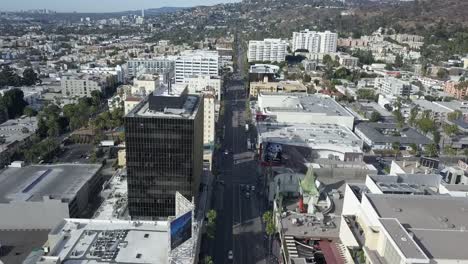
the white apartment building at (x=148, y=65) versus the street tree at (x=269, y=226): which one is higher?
the white apartment building at (x=148, y=65)

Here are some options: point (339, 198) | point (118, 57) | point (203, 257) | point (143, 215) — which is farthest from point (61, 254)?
point (118, 57)

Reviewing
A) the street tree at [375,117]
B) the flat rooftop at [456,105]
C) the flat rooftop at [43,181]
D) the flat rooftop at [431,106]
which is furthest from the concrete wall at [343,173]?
the flat rooftop at [456,105]

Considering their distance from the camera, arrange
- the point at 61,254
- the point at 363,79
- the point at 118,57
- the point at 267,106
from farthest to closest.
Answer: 1. the point at 118,57
2. the point at 363,79
3. the point at 267,106
4. the point at 61,254

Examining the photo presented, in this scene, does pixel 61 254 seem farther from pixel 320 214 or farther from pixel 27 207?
pixel 320 214

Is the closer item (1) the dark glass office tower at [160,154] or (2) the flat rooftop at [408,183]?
(1) the dark glass office tower at [160,154]

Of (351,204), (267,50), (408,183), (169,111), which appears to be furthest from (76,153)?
(267,50)

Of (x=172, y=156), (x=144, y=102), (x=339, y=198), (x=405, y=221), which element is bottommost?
(x=339, y=198)

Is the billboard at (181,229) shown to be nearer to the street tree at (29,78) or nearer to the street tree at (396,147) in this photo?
the street tree at (396,147)
